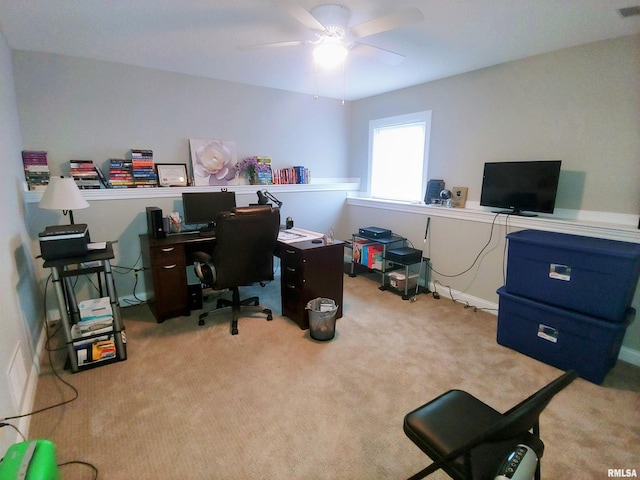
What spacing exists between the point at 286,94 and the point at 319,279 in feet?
8.30

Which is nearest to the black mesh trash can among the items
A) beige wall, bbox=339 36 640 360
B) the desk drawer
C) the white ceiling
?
the desk drawer

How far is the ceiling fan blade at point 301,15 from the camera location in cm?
163

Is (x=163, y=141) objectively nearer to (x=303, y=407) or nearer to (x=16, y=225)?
(x=16, y=225)

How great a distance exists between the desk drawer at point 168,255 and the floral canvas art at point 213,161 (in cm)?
95

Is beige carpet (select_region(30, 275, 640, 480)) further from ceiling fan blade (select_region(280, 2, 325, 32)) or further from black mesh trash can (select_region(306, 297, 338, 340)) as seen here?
ceiling fan blade (select_region(280, 2, 325, 32))

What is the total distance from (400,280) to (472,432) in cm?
232

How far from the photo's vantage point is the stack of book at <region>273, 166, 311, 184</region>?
3976 millimetres

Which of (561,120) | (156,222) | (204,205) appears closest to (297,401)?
(156,222)

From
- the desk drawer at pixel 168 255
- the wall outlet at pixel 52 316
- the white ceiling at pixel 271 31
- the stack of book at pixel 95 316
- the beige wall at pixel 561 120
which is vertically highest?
the white ceiling at pixel 271 31

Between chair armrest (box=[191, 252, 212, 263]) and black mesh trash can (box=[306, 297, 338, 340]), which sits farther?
chair armrest (box=[191, 252, 212, 263])

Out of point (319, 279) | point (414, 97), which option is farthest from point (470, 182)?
point (319, 279)

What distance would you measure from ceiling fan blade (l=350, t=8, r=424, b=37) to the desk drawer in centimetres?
222

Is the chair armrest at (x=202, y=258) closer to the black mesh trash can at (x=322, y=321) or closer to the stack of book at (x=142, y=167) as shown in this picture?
the black mesh trash can at (x=322, y=321)

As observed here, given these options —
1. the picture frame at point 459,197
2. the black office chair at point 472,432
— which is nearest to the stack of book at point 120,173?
the black office chair at point 472,432
